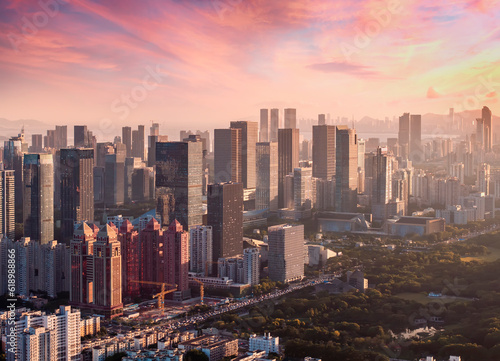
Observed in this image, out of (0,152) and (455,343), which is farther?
(0,152)

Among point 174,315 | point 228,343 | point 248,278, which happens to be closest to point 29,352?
point 228,343

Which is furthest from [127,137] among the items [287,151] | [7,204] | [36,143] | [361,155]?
[7,204]

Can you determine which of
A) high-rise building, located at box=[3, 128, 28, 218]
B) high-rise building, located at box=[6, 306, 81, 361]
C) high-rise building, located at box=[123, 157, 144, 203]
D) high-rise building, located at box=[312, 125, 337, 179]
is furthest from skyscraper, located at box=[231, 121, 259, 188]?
high-rise building, located at box=[6, 306, 81, 361]

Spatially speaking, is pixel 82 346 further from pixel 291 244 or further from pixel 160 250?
pixel 291 244

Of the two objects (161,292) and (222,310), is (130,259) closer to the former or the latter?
(161,292)

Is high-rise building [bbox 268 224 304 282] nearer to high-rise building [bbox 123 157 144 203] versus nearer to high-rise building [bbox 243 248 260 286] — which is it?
high-rise building [bbox 243 248 260 286]

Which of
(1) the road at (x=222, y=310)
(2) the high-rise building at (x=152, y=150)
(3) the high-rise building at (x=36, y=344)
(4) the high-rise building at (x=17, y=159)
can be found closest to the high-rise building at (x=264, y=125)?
(2) the high-rise building at (x=152, y=150)
